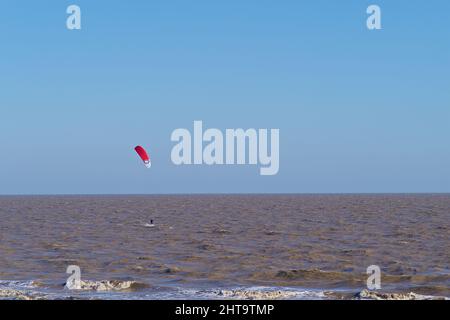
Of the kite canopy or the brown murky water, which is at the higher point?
the kite canopy

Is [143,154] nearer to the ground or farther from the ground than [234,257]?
farther from the ground

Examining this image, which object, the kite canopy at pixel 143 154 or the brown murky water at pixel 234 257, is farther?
the kite canopy at pixel 143 154

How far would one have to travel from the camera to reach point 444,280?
886 inches

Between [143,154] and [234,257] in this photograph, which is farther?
[143,154]

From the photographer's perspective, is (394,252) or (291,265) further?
(394,252)

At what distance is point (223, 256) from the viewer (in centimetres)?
2997

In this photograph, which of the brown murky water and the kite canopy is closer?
the brown murky water

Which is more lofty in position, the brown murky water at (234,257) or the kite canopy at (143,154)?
the kite canopy at (143,154)
